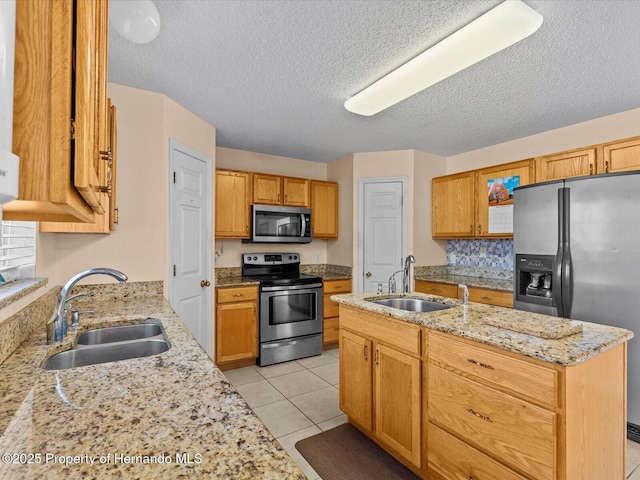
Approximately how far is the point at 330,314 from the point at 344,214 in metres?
1.34

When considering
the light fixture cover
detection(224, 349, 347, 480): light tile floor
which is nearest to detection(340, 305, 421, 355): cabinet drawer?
detection(224, 349, 347, 480): light tile floor

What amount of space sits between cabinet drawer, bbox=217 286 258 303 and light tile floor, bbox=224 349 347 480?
76cm

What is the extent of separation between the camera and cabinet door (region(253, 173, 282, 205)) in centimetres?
387

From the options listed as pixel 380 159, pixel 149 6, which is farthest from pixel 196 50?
pixel 380 159

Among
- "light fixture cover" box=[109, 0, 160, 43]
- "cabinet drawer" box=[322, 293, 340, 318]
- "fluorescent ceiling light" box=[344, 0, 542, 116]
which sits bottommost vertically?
"cabinet drawer" box=[322, 293, 340, 318]

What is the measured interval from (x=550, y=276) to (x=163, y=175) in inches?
124

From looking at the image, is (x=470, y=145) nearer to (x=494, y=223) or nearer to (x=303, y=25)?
(x=494, y=223)

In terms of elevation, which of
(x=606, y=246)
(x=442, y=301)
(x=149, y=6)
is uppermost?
(x=149, y=6)

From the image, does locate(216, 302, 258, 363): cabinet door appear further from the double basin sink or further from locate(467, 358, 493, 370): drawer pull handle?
locate(467, 358, 493, 370): drawer pull handle

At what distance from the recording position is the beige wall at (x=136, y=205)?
231cm

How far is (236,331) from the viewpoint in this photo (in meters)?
3.43

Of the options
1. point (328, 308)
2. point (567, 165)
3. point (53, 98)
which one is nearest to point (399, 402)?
point (53, 98)

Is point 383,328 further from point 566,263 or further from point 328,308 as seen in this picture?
point 328,308

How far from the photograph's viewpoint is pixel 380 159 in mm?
4113
